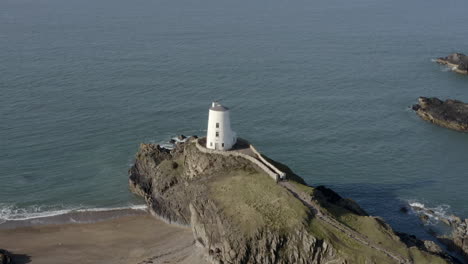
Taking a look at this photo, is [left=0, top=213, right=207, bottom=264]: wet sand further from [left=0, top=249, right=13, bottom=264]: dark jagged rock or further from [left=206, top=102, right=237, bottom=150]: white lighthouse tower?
[left=206, top=102, right=237, bottom=150]: white lighthouse tower

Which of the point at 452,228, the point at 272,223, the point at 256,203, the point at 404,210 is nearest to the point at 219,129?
the point at 256,203

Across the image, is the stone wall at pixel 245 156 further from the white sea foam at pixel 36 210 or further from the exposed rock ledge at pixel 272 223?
the white sea foam at pixel 36 210

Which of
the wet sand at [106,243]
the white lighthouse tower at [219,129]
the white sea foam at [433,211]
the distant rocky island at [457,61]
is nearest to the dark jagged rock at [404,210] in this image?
the white sea foam at [433,211]

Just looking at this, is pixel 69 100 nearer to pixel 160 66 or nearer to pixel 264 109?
pixel 160 66

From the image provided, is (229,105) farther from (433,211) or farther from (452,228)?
(452,228)

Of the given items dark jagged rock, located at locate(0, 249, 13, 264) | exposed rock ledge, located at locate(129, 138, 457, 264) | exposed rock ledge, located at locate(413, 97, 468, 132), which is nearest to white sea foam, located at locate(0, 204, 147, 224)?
dark jagged rock, located at locate(0, 249, 13, 264)

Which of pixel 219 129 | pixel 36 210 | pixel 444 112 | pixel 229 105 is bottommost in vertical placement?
pixel 36 210
